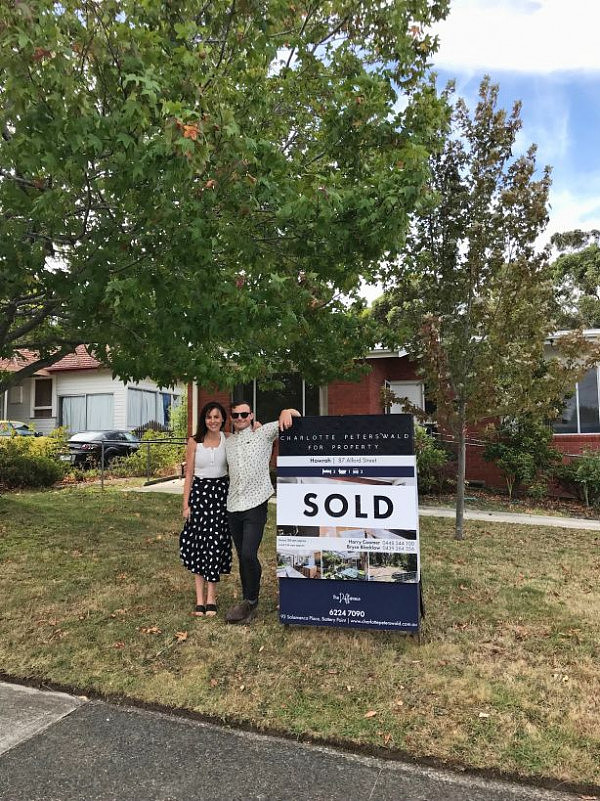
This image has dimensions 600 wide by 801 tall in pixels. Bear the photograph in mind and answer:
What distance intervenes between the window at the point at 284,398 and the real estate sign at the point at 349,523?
10267 mm

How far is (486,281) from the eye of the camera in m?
7.73

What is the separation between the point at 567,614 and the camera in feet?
16.1

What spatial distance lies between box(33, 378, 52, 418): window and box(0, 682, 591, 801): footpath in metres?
22.2

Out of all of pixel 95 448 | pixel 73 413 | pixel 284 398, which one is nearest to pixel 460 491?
pixel 284 398

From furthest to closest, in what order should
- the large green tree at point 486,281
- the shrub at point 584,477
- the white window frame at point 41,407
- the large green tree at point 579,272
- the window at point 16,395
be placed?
the large green tree at point 579,272
the window at point 16,395
the white window frame at point 41,407
the shrub at point 584,477
the large green tree at point 486,281

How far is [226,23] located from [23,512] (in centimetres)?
752

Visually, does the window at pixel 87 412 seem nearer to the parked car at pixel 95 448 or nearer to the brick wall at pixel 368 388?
the parked car at pixel 95 448

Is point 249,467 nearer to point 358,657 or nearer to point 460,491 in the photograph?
point 358,657

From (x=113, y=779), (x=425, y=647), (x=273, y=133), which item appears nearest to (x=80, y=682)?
(x=113, y=779)

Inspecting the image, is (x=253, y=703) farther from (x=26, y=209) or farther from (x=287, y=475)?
(x=26, y=209)

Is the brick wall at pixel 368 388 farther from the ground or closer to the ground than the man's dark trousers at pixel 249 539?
farther from the ground

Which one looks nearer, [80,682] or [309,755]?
[309,755]

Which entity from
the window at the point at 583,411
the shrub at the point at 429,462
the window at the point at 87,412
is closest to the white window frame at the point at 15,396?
the window at the point at 87,412

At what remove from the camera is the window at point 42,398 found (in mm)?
23719
